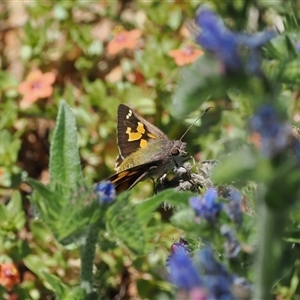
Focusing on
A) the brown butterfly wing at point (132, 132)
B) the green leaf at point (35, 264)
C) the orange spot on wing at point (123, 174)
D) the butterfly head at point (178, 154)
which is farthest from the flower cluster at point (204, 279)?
the green leaf at point (35, 264)

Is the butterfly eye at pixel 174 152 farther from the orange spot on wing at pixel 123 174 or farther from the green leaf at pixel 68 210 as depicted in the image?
the green leaf at pixel 68 210

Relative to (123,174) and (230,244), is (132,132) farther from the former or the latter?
(230,244)

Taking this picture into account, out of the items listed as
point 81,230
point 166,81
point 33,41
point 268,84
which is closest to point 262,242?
point 268,84

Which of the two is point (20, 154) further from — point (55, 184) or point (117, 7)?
point (55, 184)

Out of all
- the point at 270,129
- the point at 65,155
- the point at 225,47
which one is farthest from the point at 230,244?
the point at 65,155

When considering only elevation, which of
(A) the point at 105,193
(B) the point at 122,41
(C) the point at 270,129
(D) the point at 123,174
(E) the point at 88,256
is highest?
(C) the point at 270,129

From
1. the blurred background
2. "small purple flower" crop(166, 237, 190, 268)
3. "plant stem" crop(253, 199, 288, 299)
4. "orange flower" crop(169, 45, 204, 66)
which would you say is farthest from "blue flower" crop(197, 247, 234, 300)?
"orange flower" crop(169, 45, 204, 66)

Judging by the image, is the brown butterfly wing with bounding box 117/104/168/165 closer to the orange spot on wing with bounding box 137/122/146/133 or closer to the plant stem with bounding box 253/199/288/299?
the orange spot on wing with bounding box 137/122/146/133

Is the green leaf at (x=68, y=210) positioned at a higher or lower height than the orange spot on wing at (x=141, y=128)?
higher
